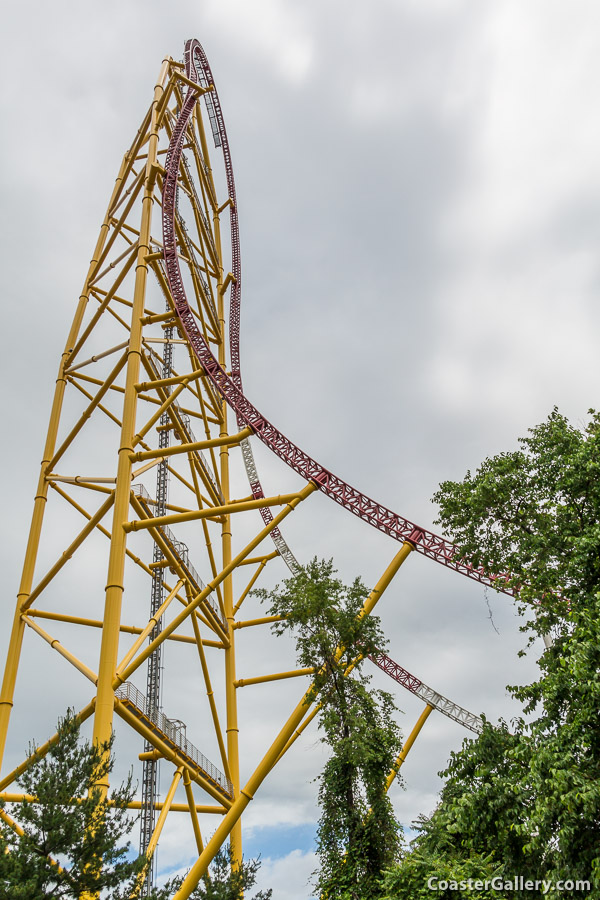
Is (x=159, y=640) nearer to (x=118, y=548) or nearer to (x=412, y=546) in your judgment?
(x=118, y=548)

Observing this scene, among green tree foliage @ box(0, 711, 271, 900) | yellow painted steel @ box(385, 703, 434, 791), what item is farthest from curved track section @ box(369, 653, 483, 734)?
green tree foliage @ box(0, 711, 271, 900)

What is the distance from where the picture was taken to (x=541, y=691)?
838 centimetres

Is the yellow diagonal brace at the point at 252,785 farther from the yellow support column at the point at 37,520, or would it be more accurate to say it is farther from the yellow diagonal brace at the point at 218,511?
the yellow support column at the point at 37,520

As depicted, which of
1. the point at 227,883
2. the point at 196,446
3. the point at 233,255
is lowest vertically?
the point at 227,883

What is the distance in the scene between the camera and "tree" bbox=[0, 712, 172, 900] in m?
7.20

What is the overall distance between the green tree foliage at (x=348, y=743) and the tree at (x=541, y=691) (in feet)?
2.61

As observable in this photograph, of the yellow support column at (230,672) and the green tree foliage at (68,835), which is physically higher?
the yellow support column at (230,672)

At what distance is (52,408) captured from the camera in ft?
50.3

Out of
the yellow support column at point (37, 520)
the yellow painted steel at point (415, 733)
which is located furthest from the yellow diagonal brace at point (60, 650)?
the yellow painted steel at point (415, 733)

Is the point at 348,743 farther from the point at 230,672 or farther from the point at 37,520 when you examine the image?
the point at 37,520

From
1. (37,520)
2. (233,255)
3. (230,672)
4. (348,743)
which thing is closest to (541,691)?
(348,743)

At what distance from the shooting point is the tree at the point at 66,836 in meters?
7.20

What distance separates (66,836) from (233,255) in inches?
688

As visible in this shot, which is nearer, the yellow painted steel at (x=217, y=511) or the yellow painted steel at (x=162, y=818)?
the yellow painted steel at (x=162, y=818)
